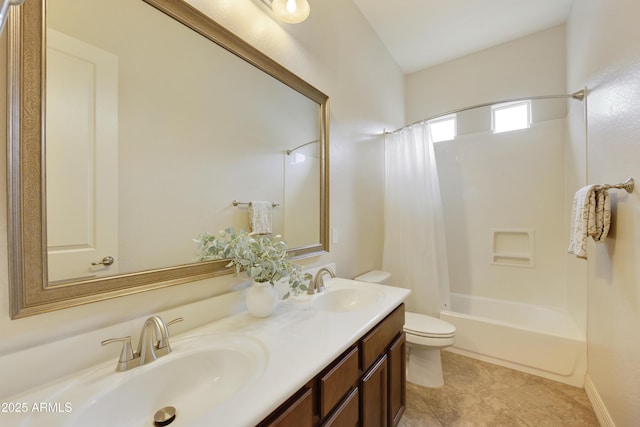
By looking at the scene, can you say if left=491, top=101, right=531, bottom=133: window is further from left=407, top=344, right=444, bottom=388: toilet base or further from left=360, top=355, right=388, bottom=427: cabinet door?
left=360, top=355, right=388, bottom=427: cabinet door

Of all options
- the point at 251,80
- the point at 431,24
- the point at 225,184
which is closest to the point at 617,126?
the point at 431,24

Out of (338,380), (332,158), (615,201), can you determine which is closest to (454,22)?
(332,158)

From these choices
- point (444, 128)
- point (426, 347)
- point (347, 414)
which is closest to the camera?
point (347, 414)

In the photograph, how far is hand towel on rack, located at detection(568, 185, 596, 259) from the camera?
1374mm

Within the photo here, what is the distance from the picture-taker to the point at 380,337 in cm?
118

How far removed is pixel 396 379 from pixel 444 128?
279 centimetres

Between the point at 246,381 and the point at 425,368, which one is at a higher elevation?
the point at 246,381

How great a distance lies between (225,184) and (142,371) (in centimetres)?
73

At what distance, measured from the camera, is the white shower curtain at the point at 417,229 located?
2262mm

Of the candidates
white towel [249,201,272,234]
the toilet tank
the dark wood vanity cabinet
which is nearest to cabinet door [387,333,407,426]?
the dark wood vanity cabinet

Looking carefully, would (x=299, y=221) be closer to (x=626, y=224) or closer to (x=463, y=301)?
(x=626, y=224)

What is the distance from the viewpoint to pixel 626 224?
1.24 metres

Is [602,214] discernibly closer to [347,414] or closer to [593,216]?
[593,216]

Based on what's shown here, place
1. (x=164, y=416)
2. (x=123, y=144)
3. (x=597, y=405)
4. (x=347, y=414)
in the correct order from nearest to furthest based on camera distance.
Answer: (x=164, y=416), (x=123, y=144), (x=347, y=414), (x=597, y=405)
